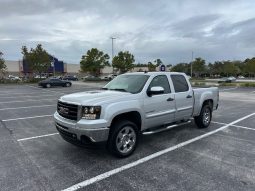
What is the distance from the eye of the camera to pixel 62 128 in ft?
16.0

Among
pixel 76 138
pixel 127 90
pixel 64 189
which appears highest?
pixel 127 90

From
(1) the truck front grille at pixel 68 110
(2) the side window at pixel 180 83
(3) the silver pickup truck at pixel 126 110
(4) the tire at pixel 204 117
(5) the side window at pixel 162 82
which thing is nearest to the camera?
(3) the silver pickup truck at pixel 126 110

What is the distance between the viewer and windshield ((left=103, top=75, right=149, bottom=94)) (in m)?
5.39

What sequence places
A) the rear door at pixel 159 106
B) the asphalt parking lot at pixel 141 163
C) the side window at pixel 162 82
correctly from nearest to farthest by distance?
the asphalt parking lot at pixel 141 163, the rear door at pixel 159 106, the side window at pixel 162 82

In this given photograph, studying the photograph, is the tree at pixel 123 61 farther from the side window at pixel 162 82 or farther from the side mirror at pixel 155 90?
the side mirror at pixel 155 90

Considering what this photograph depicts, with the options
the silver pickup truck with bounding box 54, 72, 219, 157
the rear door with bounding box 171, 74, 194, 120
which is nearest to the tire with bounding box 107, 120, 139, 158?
the silver pickup truck with bounding box 54, 72, 219, 157

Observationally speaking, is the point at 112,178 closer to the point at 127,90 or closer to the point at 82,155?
the point at 82,155

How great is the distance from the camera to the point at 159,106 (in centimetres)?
554

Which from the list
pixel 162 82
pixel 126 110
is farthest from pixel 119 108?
pixel 162 82

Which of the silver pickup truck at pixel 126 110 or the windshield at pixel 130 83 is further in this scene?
the windshield at pixel 130 83

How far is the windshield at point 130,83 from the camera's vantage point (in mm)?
5393

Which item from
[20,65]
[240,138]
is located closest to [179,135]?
[240,138]

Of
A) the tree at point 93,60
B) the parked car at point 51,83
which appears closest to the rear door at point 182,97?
the parked car at point 51,83

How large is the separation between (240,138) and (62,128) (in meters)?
4.67
